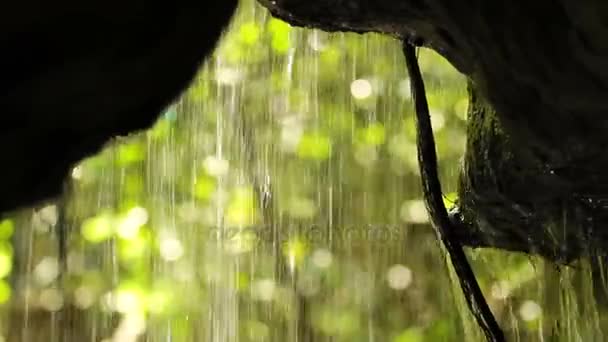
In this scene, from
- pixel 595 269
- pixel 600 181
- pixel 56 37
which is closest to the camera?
pixel 56 37

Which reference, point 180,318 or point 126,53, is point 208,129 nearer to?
point 180,318

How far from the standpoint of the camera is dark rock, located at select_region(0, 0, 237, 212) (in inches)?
22.6

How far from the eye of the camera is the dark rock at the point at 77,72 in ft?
1.89

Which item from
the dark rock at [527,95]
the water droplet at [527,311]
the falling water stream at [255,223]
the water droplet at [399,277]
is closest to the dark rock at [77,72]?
the dark rock at [527,95]

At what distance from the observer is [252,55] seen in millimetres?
3223

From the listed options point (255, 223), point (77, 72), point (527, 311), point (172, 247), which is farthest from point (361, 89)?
point (77, 72)

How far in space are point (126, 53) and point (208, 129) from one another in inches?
108

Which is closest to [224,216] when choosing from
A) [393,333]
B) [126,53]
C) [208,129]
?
[208,129]

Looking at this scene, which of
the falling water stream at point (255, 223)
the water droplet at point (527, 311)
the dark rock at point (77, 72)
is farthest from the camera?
the falling water stream at point (255, 223)

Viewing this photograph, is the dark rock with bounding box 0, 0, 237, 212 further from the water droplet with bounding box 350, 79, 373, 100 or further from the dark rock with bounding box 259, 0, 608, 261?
the water droplet with bounding box 350, 79, 373, 100

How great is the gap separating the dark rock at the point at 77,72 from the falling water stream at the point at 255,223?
8.13 feet

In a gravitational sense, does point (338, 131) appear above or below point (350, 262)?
above

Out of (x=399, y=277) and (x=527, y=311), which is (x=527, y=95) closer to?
(x=527, y=311)

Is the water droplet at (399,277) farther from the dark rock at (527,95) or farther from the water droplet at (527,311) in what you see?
the dark rock at (527,95)
